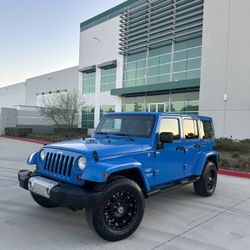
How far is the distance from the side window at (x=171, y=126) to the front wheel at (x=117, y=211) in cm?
141

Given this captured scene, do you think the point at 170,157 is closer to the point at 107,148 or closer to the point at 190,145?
the point at 190,145

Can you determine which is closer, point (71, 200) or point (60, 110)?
point (71, 200)

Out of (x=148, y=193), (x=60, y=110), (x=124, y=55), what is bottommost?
(x=148, y=193)

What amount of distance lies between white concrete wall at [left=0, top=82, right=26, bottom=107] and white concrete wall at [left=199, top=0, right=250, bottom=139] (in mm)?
50931

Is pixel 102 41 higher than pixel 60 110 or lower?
higher

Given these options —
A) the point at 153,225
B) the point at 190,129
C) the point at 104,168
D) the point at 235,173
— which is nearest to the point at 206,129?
the point at 190,129

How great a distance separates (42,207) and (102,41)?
26343mm

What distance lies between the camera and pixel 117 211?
3824 millimetres

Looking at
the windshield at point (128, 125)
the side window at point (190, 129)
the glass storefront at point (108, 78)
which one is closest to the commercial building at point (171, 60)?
the glass storefront at point (108, 78)

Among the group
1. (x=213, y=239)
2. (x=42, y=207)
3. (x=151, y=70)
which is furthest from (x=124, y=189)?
(x=151, y=70)

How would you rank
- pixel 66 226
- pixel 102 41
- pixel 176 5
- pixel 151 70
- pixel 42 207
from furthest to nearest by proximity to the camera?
pixel 102 41
pixel 151 70
pixel 176 5
pixel 42 207
pixel 66 226

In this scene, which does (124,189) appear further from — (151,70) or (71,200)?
(151,70)

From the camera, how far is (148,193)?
4.38 metres

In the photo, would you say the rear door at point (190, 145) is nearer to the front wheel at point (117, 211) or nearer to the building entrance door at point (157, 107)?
the front wheel at point (117, 211)
